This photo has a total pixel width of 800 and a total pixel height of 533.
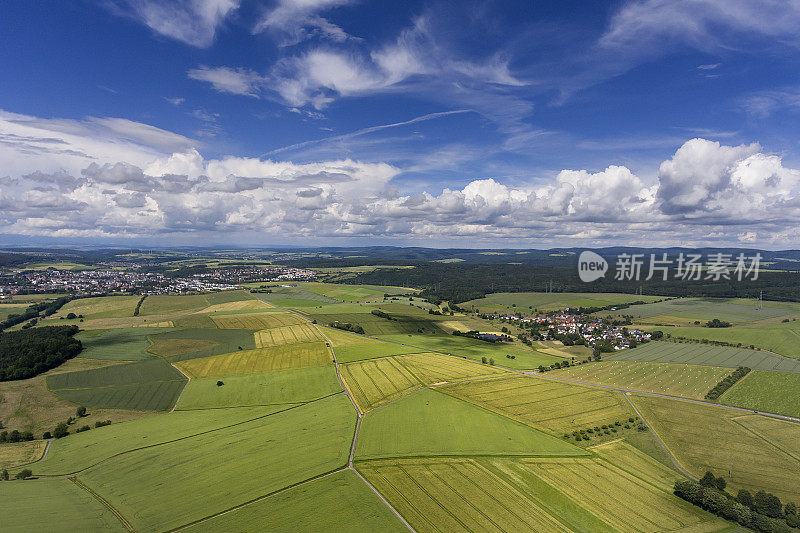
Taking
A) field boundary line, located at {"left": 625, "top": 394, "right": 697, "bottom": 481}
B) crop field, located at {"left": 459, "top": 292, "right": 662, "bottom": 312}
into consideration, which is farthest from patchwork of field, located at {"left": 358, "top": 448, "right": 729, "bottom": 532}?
crop field, located at {"left": 459, "top": 292, "right": 662, "bottom": 312}

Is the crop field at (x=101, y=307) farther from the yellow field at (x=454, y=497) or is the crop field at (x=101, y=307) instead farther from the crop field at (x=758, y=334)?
the crop field at (x=758, y=334)

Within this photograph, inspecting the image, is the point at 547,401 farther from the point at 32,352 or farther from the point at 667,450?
the point at 32,352

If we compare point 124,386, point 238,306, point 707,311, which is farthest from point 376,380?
point 707,311

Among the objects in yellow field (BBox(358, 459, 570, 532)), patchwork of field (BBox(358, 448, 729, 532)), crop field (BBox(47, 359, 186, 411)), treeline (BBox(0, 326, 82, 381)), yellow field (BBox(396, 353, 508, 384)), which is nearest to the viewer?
yellow field (BBox(358, 459, 570, 532))

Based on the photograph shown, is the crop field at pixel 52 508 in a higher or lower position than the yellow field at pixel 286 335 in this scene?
higher

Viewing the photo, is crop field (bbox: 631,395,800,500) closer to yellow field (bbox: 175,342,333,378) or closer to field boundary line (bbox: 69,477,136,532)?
field boundary line (bbox: 69,477,136,532)

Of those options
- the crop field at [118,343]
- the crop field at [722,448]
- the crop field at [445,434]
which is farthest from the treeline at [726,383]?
the crop field at [118,343]

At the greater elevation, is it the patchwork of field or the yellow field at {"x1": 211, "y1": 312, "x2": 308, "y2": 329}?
the patchwork of field
